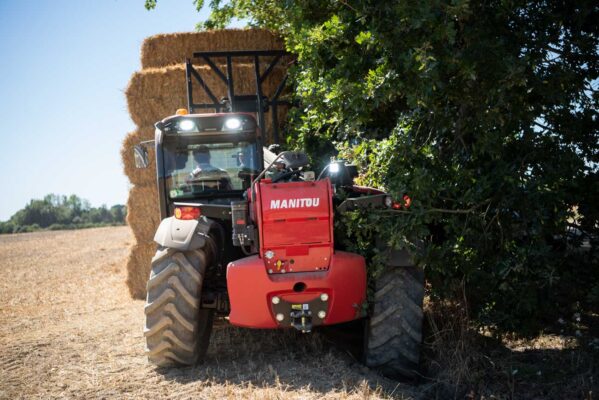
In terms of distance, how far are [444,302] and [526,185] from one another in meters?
1.75

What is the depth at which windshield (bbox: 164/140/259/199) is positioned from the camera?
6.88 metres

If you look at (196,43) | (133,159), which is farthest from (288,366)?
(196,43)

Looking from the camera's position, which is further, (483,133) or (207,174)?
(207,174)

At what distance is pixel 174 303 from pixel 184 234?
59 cm

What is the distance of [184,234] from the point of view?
18.9 ft

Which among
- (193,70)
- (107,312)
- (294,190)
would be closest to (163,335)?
(294,190)

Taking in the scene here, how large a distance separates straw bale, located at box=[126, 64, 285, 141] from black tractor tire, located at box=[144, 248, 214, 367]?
5.72 m

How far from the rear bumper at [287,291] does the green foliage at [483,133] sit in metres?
0.43

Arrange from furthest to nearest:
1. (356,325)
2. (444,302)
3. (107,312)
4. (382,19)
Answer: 1. (107,312)
2. (356,325)
3. (444,302)
4. (382,19)

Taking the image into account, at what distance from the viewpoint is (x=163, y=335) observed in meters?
5.78

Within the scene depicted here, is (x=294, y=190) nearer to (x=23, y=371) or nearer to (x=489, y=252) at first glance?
(x=489, y=252)

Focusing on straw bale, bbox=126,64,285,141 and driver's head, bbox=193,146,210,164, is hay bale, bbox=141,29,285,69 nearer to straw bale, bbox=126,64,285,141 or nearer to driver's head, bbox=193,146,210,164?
straw bale, bbox=126,64,285,141

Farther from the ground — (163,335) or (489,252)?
(489,252)

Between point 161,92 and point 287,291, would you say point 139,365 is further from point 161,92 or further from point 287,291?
point 161,92
